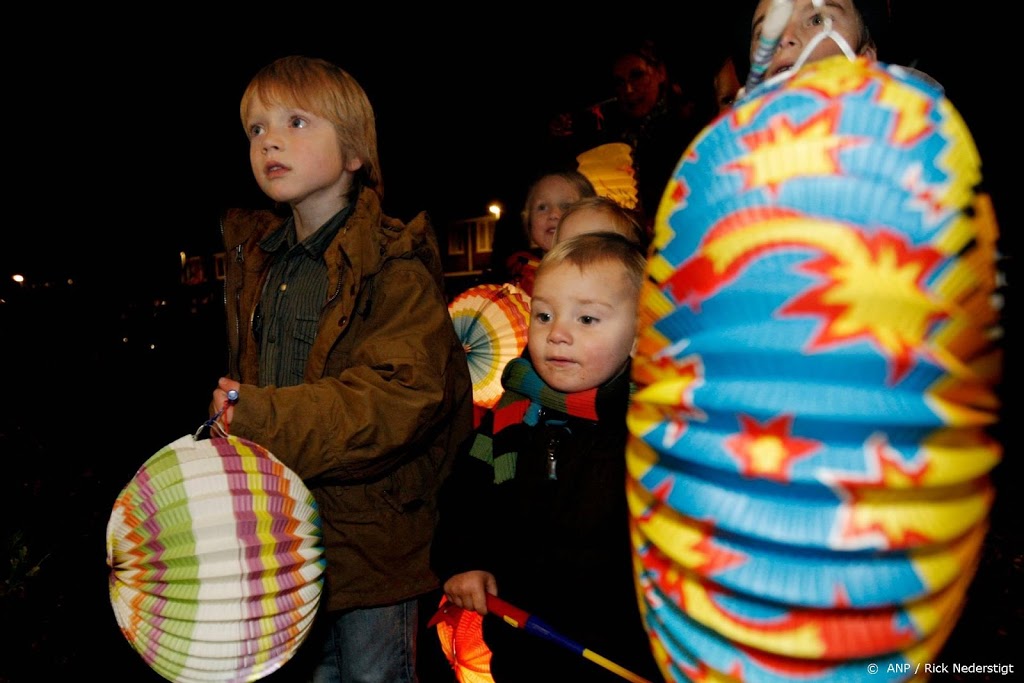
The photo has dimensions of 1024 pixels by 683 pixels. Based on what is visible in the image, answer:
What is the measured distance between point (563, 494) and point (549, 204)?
1751 mm

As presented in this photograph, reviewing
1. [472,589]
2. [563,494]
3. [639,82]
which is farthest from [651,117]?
[472,589]

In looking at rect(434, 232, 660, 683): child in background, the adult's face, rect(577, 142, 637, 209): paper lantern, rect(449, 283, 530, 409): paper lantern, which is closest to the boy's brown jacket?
rect(434, 232, 660, 683): child in background

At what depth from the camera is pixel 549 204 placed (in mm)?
2969

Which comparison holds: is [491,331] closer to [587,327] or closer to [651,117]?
[587,327]

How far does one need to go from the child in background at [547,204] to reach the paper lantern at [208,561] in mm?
1835

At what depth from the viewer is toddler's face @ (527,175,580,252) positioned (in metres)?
2.95

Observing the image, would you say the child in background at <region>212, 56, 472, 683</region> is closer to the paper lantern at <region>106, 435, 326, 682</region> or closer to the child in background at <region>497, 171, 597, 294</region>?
the paper lantern at <region>106, 435, 326, 682</region>

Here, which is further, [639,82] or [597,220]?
[639,82]

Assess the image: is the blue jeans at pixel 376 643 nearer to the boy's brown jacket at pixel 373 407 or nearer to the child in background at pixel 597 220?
the boy's brown jacket at pixel 373 407

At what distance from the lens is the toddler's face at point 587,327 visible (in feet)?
4.95

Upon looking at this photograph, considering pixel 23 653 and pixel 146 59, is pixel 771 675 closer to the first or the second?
pixel 23 653

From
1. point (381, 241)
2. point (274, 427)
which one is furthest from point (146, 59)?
point (274, 427)

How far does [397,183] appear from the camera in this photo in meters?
8.98

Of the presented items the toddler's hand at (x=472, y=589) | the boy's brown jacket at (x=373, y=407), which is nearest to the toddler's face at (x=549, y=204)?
the boy's brown jacket at (x=373, y=407)
